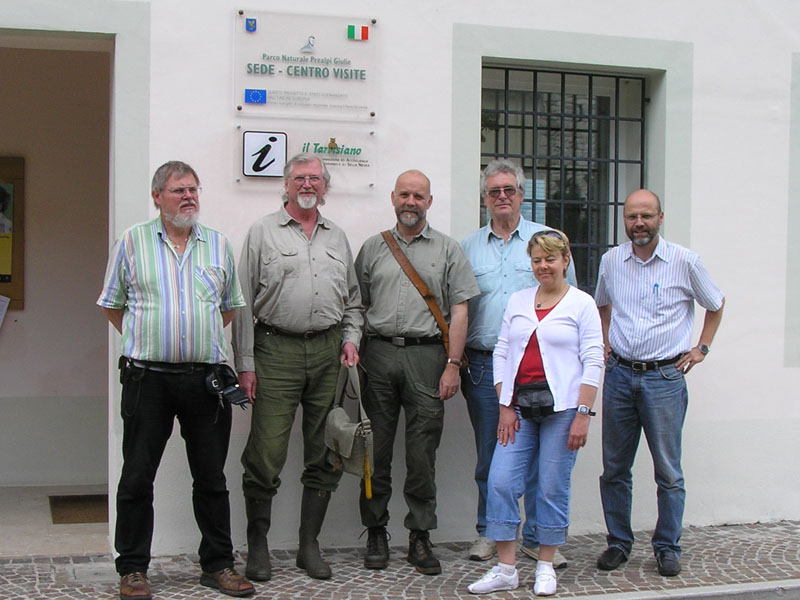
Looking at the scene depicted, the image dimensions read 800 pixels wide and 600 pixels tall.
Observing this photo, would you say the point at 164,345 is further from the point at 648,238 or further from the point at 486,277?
the point at 648,238

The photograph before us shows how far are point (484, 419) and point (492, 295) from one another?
2.32 ft

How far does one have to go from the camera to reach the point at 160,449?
15.5 ft

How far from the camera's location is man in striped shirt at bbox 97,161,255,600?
4.58 meters

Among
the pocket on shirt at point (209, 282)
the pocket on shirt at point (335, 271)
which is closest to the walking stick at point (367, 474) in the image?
the pocket on shirt at point (335, 271)

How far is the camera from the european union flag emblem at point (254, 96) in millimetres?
5609

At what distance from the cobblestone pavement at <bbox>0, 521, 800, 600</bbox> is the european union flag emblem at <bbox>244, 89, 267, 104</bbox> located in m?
2.64

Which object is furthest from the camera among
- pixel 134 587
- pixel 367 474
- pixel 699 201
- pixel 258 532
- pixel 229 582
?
pixel 699 201

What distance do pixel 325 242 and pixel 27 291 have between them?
10.4 feet

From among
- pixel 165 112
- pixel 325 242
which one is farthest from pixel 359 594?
pixel 165 112

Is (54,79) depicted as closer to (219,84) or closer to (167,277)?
(219,84)

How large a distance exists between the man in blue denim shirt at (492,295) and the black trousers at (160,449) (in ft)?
4.90

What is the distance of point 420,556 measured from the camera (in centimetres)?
529

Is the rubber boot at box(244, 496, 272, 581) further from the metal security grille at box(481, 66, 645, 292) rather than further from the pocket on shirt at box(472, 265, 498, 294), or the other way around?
the metal security grille at box(481, 66, 645, 292)

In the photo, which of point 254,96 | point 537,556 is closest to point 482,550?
point 537,556
